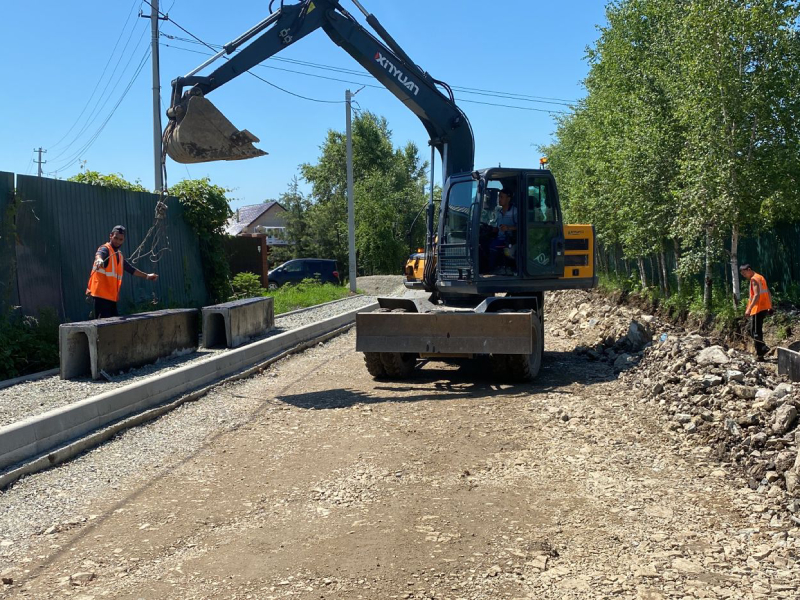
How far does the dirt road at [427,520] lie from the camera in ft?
13.6

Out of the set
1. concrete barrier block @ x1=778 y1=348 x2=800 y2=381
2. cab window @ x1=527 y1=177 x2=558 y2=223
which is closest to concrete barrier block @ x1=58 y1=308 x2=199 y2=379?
cab window @ x1=527 y1=177 x2=558 y2=223

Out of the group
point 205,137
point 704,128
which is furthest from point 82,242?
point 704,128

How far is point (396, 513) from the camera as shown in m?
5.16

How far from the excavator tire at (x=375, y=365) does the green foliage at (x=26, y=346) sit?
4299 mm

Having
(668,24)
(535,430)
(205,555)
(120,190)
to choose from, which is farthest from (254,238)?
(205,555)

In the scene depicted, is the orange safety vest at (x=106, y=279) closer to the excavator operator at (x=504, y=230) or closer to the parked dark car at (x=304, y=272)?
the excavator operator at (x=504, y=230)

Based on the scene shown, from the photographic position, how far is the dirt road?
4137 mm

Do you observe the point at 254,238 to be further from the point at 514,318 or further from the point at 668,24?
the point at 514,318

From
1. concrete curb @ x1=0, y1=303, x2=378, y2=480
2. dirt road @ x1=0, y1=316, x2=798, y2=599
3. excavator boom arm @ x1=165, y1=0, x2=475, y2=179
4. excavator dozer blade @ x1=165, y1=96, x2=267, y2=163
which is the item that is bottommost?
dirt road @ x1=0, y1=316, x2=798, y2=599

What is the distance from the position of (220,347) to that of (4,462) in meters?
6.19

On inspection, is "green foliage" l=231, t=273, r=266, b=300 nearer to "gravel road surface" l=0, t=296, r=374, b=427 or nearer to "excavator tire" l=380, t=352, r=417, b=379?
"gravel road surface" l=0, t=296, r=374, b=427

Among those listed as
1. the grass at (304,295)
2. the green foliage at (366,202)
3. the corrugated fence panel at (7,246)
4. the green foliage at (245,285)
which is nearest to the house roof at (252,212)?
the green foliage at (366,202)

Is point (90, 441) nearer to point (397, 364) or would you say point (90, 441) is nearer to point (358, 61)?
point (397, 364)

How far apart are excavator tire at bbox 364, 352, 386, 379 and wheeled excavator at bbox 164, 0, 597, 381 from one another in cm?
2
